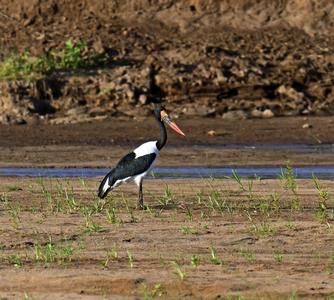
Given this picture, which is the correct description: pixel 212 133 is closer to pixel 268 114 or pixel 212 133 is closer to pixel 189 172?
pixel 268 114

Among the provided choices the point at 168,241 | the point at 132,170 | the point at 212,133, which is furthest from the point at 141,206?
the point at 212,133

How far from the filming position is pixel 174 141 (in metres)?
13.9

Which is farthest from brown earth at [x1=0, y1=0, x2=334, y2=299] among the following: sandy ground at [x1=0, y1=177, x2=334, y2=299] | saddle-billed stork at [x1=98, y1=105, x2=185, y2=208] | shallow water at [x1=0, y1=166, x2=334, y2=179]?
shallow water at [x1=0, y1=166, x2=334, y2=179]

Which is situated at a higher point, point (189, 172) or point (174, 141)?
point (189, 172)

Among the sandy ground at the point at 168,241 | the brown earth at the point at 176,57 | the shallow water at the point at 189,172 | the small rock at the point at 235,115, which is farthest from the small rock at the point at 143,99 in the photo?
the sandy ground at the point at 168,241

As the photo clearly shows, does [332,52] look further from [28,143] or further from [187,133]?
[28,143]

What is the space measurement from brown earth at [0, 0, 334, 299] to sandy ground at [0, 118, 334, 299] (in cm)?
2

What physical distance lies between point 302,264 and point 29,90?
11.4 metres

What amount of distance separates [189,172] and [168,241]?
489 cm

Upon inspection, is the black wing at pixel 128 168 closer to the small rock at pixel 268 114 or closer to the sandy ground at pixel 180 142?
the sandy ground at pixel 180 142

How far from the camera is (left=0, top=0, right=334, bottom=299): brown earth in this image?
197 inches

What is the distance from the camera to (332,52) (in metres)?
18.2

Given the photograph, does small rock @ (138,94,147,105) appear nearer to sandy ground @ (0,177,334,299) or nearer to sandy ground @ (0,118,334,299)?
sandy ground @ (0,118,334,299)

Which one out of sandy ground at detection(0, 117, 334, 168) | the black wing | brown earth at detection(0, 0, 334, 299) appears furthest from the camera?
sandy ground at detection(0, 117, 334, 168)
